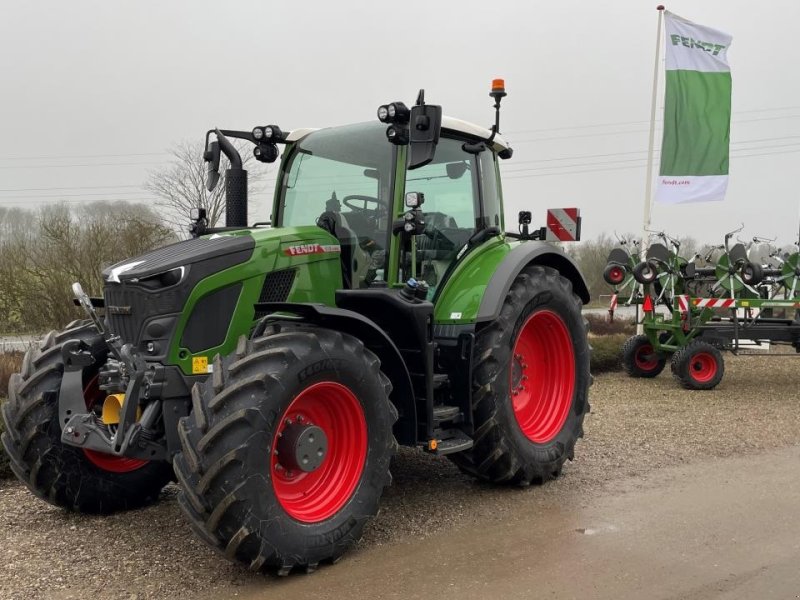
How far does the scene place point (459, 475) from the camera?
5.63 metres

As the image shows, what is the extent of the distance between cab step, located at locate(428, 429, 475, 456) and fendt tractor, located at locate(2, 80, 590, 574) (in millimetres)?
15

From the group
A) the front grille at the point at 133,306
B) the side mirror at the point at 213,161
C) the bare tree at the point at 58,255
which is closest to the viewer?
the front grille at the point at 133,306

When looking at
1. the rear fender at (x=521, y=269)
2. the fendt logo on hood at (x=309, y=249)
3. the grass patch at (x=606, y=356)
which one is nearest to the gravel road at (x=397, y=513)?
the rear fender at (x=521, y=269)

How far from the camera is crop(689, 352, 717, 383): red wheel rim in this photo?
10070mm

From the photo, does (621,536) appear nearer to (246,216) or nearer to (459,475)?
(459,475)

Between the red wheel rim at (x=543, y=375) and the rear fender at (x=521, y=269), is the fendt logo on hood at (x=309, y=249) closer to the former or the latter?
the rear fender at (x=521, y=269)

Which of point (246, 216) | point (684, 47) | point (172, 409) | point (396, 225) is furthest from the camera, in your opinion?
point (684, 47)

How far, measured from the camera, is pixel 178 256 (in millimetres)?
4137

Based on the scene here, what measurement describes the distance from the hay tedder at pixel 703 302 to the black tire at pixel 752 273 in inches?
0.5

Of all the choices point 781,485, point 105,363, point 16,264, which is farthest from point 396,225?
point 16,264

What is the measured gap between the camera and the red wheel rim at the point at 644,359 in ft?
37.1

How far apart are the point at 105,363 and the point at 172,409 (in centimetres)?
79

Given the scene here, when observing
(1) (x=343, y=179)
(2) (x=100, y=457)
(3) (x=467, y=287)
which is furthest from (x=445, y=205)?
(2) (x=100, y=457)

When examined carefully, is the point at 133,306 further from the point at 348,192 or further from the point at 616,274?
the point at 616,274
